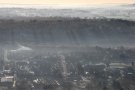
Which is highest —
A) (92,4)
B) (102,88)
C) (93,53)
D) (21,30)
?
(92,4)

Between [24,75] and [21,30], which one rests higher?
[21,30]

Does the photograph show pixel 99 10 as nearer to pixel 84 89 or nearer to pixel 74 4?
pixel 74 4

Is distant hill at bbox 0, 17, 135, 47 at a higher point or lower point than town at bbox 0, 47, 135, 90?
higher

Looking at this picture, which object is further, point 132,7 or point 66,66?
point 132,7

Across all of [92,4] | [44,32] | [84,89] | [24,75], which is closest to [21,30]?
[44,32]

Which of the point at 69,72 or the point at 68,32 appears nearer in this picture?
the point at 69,72

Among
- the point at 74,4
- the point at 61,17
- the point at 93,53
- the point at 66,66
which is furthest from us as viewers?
the point at 74,4

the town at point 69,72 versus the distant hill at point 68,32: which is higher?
the distant hill at point 68,32

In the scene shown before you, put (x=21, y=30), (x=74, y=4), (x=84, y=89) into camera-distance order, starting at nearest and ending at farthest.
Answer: (x=84, y=89)
(x=21, y=30)
(x=74, y=4)

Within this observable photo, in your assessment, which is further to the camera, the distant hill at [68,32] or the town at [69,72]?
the distant hill at [68,32]

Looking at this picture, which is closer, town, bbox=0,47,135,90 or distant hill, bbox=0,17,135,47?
town, bbox=0,47,135,90

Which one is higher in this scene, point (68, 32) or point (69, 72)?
point (68, 32)
